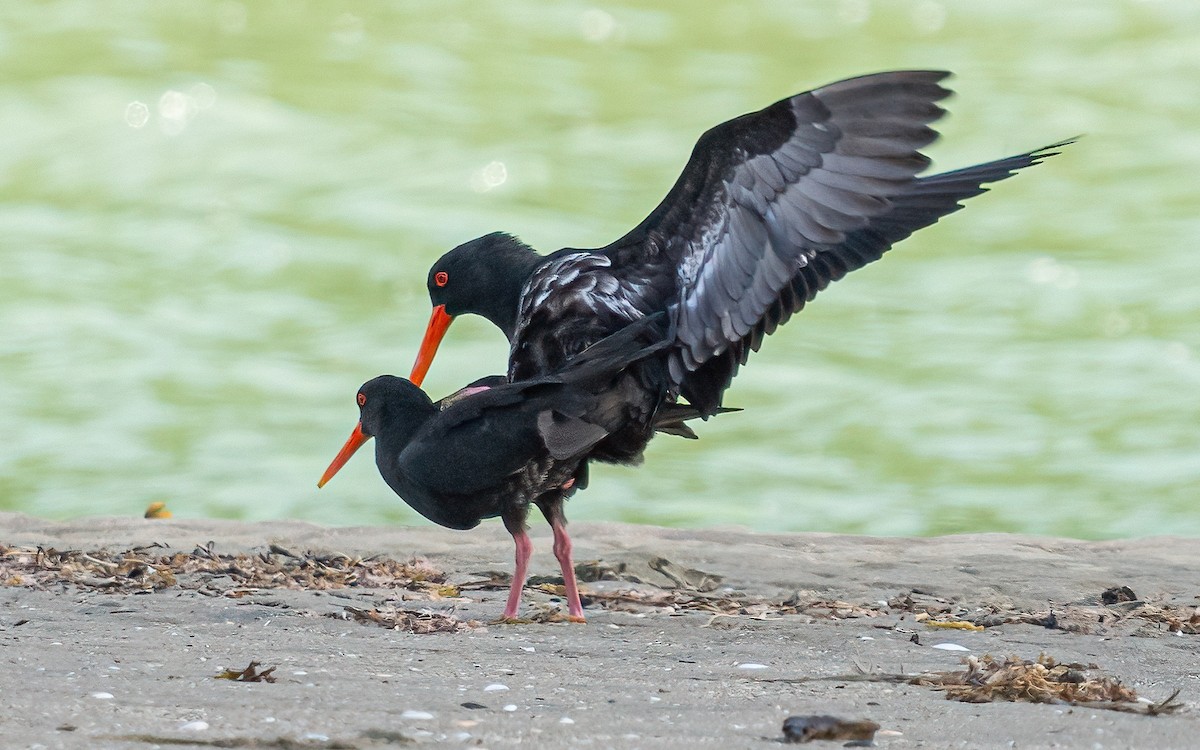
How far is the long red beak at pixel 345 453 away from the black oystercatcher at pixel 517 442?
0.71 m

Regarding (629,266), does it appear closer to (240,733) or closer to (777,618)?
(777,618)

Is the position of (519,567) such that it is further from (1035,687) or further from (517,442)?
(1035,687)

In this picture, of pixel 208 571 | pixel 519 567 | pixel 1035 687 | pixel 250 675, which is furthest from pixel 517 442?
pixel 1035 687

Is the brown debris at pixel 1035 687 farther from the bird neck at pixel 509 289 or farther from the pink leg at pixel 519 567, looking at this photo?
the bird neck at pixel 509 289

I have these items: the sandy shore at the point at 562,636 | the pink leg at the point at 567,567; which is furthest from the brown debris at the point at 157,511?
the pink leg at the point at 567,567

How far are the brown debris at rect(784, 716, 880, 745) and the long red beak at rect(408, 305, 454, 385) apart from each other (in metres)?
4.18

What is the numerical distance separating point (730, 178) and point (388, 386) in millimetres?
1682

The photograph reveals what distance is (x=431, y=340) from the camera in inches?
296

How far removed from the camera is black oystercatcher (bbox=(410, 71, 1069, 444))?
526 centimetres

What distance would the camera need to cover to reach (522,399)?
5527 millimetres

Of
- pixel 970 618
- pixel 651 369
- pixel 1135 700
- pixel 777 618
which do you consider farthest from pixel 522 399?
pixel 1135 700

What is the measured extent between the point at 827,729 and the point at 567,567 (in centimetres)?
265

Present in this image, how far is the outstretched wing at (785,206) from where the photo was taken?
5238mm

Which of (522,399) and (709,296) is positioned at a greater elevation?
(709,296)
